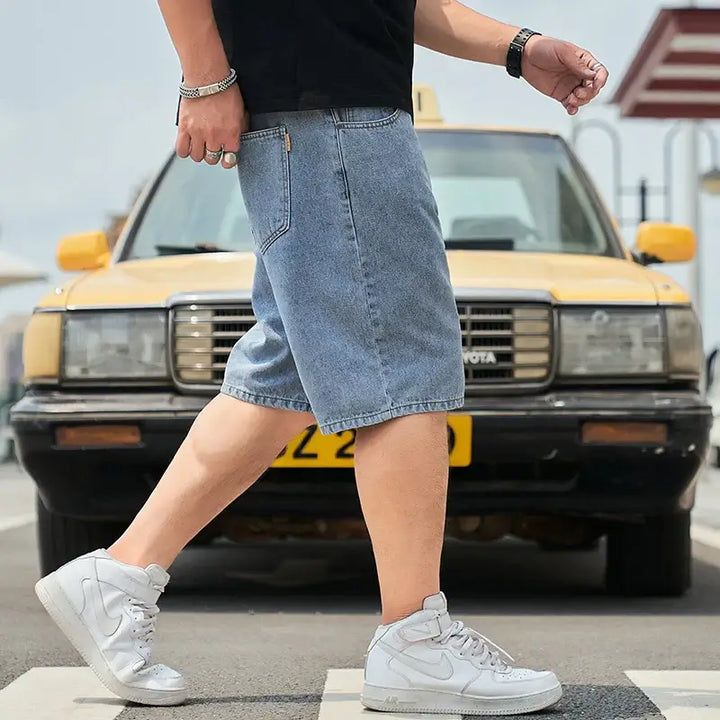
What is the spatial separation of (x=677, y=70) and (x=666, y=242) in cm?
874

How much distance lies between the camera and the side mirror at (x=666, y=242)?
→ 619 cm

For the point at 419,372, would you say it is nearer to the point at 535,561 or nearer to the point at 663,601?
the point at 663,601

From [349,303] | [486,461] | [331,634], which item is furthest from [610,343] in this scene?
[349,303]

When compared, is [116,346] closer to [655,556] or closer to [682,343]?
[682,343]

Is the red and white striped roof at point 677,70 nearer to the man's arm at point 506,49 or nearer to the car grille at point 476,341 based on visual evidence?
the car grille at point 476,341

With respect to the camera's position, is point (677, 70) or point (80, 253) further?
point (677, 70)

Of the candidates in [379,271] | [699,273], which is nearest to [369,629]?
[379,271]

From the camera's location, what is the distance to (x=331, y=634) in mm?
4629

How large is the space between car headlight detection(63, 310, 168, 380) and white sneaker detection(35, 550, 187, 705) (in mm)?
1830

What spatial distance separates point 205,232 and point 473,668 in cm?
303

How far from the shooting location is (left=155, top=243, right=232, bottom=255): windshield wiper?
235 inches

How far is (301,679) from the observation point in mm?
3785

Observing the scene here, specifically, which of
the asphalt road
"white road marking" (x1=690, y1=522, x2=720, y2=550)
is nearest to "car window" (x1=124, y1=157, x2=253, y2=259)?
the asphalt road

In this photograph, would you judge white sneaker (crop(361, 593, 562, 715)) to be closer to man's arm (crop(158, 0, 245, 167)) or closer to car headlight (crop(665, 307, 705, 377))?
man's arm (crop(158, 0, 245, 167))
